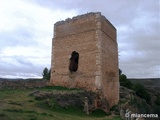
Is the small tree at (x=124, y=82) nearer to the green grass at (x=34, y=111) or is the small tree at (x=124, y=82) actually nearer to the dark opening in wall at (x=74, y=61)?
the dark opening in wall at (x=74, y=61)

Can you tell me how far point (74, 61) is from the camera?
17.6m

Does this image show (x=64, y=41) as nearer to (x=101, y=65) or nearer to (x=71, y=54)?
(x=71, y=54)

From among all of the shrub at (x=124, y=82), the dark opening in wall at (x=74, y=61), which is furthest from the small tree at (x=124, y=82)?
the dark opening in wall at (x=74, y=61)

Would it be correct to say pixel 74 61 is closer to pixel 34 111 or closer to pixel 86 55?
pixel 86 55

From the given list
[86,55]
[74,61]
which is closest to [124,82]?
[74,61]

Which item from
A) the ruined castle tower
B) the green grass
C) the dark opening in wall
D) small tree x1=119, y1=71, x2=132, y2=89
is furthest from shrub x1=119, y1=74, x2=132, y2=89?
the green grass

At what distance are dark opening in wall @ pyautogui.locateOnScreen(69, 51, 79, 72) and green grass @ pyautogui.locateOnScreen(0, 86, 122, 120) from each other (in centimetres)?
437

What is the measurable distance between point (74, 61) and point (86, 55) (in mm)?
1654

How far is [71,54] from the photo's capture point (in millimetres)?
17156

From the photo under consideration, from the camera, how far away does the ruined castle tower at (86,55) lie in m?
15.7

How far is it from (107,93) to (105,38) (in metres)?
4.11

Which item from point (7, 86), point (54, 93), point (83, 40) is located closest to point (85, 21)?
point (83, 40)

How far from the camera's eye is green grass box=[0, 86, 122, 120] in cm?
877

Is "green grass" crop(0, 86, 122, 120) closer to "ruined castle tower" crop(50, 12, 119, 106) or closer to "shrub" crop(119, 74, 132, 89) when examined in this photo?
"ruined castle tower" crop(50, 12, 119, 106)
